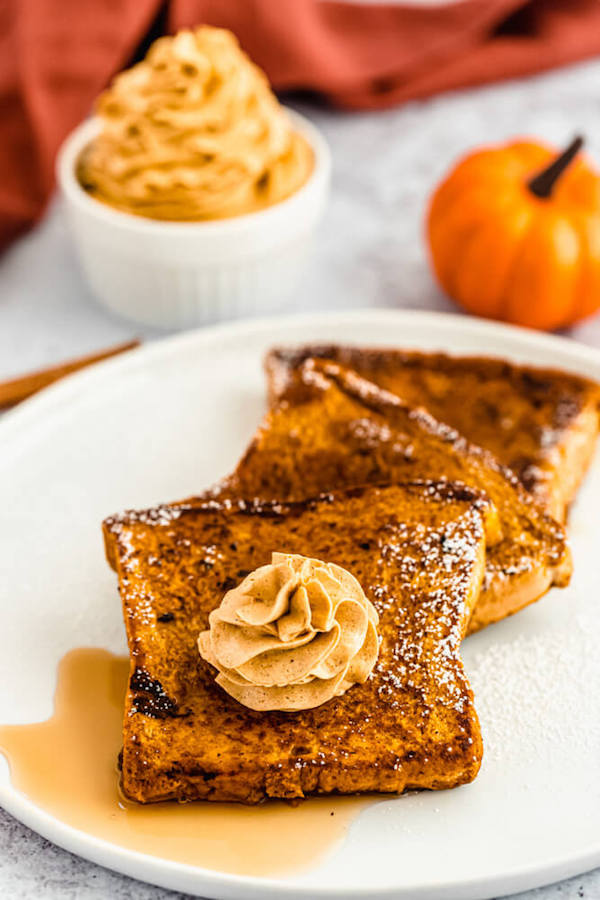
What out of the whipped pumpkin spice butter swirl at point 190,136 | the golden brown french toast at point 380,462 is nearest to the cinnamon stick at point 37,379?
the whipped pumpkin spice butter swirl at point 190,136

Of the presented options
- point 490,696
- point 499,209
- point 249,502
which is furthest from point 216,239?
point 490,696

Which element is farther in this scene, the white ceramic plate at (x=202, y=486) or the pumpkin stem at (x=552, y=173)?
the pumpkin stem at (x=552, y=173)

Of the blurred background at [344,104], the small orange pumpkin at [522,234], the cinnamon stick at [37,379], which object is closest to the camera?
the cinnamon stick at [37,379]

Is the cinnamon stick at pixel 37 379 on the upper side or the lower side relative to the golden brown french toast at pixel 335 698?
lower

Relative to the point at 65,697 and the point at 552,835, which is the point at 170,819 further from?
the point at 552,835

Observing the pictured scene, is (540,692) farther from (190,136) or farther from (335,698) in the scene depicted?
(190,136)

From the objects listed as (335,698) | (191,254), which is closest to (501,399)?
(191,254)

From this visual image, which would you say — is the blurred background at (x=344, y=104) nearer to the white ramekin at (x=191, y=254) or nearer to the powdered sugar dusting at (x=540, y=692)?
the white ramekin at (x=191, y=254)

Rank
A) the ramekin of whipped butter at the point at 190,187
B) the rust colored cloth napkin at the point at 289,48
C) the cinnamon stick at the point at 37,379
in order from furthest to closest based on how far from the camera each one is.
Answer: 1. the rust colored cloth napkin at the point at 289,48
2. the ramekin of whipped butter at the point at 190,187
3. the cinnamon stick at the point at 37,379
